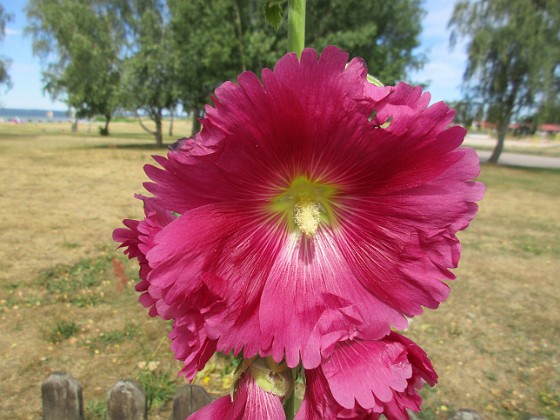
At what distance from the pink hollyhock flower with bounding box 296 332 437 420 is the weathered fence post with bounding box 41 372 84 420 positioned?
2.22 meters

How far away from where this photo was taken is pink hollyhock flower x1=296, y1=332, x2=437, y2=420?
697mm

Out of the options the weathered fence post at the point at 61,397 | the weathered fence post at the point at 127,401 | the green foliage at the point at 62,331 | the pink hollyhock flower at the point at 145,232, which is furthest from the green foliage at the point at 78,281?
the pink hollyhock flower at the point at 145,232

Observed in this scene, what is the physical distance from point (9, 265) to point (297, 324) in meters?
6.59

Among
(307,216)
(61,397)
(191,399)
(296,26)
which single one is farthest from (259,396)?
(61,397)

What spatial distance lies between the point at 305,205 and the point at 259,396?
0.35 m

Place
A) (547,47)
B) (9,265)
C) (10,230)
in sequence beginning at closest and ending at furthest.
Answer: (9,265)
(10,230)
(547,47)

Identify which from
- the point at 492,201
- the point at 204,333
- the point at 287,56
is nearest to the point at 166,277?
the point at 204,333

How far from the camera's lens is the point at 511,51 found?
19.5m

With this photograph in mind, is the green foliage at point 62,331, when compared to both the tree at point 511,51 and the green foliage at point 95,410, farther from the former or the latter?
the tree at point 511,51

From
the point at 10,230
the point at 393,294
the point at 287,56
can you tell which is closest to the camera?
the point at 287,56

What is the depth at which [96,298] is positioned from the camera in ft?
17.4

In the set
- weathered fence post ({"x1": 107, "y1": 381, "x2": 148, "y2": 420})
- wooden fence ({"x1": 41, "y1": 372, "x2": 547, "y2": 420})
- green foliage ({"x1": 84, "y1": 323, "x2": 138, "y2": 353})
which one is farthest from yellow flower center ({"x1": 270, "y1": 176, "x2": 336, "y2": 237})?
green foliage ({"x1": 84, "y1": 323, "x2": 138, "y2": 353})

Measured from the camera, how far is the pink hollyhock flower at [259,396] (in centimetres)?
82

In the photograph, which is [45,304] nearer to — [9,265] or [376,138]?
[9,265]
